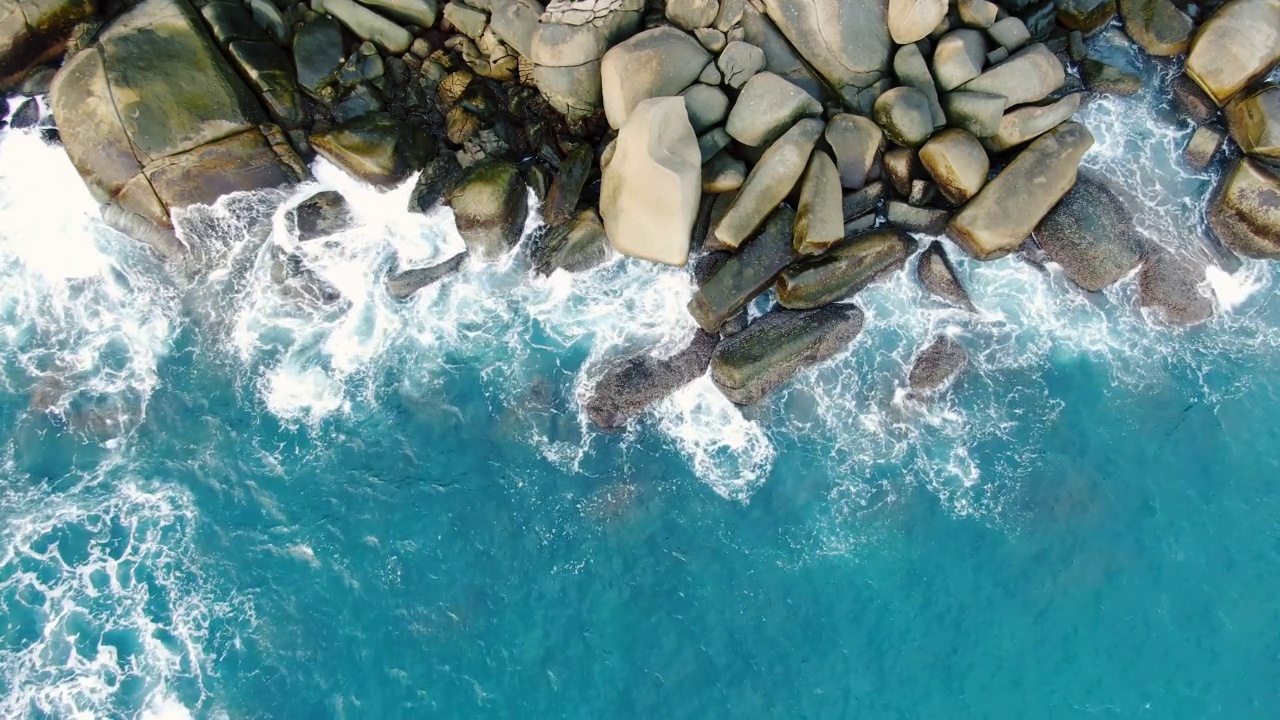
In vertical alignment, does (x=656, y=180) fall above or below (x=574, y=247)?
above

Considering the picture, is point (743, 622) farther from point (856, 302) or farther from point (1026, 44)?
point (1026, 44)

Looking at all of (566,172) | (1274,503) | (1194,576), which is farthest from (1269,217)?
(566,172)

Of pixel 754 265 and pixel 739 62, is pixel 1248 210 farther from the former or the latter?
pixel 739 62

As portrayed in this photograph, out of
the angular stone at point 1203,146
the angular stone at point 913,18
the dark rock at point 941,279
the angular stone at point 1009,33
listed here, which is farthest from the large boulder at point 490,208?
the angular stone at point 1203,146

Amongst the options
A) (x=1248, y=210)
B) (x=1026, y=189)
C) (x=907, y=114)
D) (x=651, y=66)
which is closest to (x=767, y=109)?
(x=651, y=66)

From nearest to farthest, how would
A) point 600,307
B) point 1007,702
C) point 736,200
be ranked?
point 1007,702
point 736,200
point 600,307

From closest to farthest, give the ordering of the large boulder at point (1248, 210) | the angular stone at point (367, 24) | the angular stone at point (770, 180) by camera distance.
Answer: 1. the angular stone at point (770, 180)
2. the large boulder at point (1248, 210)
3. the angular stone at point (367, 24)

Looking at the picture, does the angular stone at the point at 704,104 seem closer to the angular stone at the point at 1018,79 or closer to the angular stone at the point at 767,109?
the angular stone at the point at 767,109
